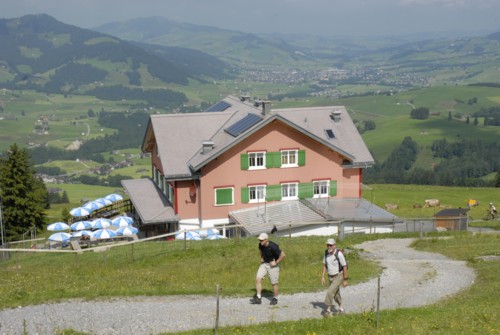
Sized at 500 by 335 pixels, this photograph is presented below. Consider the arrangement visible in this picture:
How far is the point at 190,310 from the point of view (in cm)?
1772

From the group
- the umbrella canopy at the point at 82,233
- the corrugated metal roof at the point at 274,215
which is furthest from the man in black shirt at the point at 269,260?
the umbrella canopy at the point at 82,233

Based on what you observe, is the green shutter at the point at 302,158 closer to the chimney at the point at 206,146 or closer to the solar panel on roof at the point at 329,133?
the solar panel on roof at the point at 329,133

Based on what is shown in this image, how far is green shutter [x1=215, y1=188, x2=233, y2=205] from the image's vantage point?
44.1m

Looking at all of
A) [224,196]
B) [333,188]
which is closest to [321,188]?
[333,188]

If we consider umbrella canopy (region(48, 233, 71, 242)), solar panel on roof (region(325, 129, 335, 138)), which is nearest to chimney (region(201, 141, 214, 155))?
solar panel on roof (region(325, 129, 335, 138))

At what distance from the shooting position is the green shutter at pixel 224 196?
1735 inches

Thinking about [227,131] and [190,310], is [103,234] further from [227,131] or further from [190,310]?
[190,310]

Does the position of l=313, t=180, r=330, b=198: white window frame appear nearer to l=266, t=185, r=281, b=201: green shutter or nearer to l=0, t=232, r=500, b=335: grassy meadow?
l=266, t=185, r=281, b=201: green shutter

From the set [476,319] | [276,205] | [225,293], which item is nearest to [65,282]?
[225,293]

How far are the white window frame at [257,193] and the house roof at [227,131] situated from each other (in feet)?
12.7

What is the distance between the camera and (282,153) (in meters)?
45.5

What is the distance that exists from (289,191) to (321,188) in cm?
264

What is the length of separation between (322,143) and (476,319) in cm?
3008

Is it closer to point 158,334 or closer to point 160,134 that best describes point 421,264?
point 158,334
